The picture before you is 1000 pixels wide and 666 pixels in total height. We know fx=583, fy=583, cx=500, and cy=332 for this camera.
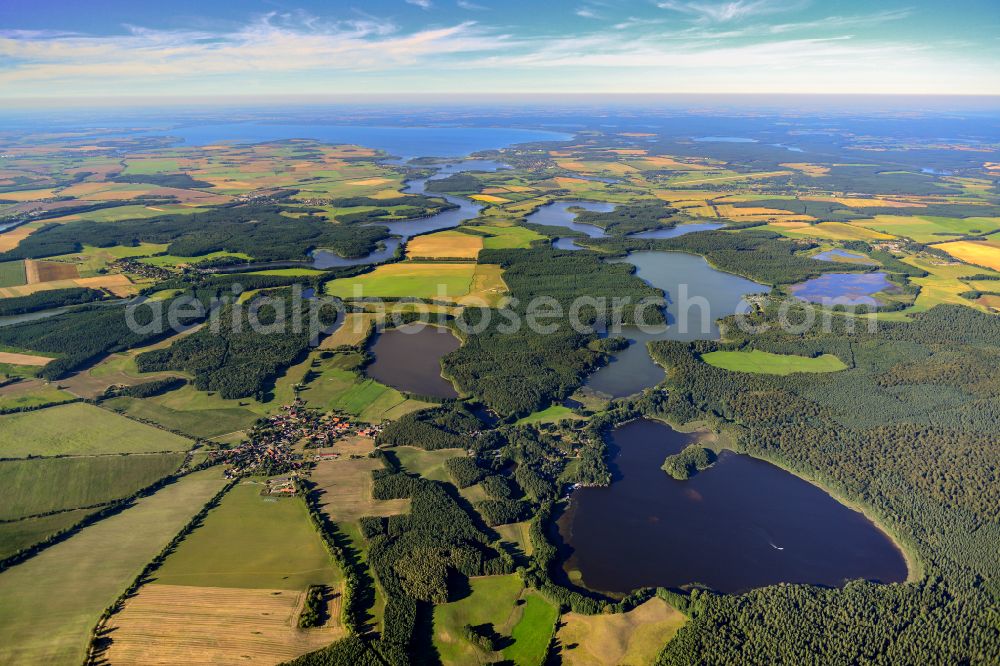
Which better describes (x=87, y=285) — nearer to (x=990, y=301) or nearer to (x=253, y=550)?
(x=253, y=550)

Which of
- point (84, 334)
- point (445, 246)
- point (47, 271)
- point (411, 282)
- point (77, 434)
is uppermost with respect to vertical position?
point (445, 246)

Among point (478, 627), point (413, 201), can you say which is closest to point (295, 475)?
point (478, 627)

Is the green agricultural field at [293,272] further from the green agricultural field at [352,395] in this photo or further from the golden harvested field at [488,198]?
the golden harvested field at [488,198]

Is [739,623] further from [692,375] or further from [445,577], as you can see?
[692,375]

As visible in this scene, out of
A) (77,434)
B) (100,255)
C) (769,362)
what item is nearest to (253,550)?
(77,434)

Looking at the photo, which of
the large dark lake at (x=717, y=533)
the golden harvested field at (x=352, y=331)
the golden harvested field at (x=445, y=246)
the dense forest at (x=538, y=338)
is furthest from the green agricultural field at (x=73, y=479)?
the golden harvested field at (x=445, y=246)
